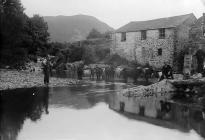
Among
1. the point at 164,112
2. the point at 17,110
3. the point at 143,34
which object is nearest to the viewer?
the point at 17,110

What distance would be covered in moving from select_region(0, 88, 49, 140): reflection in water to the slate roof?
28196 millimetres

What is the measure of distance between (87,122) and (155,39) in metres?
34.0

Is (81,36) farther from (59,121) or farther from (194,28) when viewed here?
(59,121)

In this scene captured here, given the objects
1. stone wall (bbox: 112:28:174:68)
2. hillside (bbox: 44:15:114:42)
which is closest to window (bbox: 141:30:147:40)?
stone wall (bbox: 112:28:174:68)

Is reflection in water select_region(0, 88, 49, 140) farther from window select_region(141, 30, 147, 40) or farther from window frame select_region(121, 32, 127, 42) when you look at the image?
window frame select_region(121, 32, 127, 42)

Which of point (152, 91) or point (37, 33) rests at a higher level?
point (37, 33)

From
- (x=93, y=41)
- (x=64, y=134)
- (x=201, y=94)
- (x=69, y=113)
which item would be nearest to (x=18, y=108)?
(x=69, y=113)

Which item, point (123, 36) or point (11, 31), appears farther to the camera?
point (123, 36)

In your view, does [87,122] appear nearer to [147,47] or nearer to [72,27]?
[147,47]

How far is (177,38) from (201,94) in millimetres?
24074

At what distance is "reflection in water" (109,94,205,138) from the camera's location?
39.0 feet

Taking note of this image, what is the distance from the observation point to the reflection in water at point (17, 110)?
10.4 metres

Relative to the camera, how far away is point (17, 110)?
1396 centimetres

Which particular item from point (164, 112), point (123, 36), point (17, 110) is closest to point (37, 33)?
point (123, 36)
